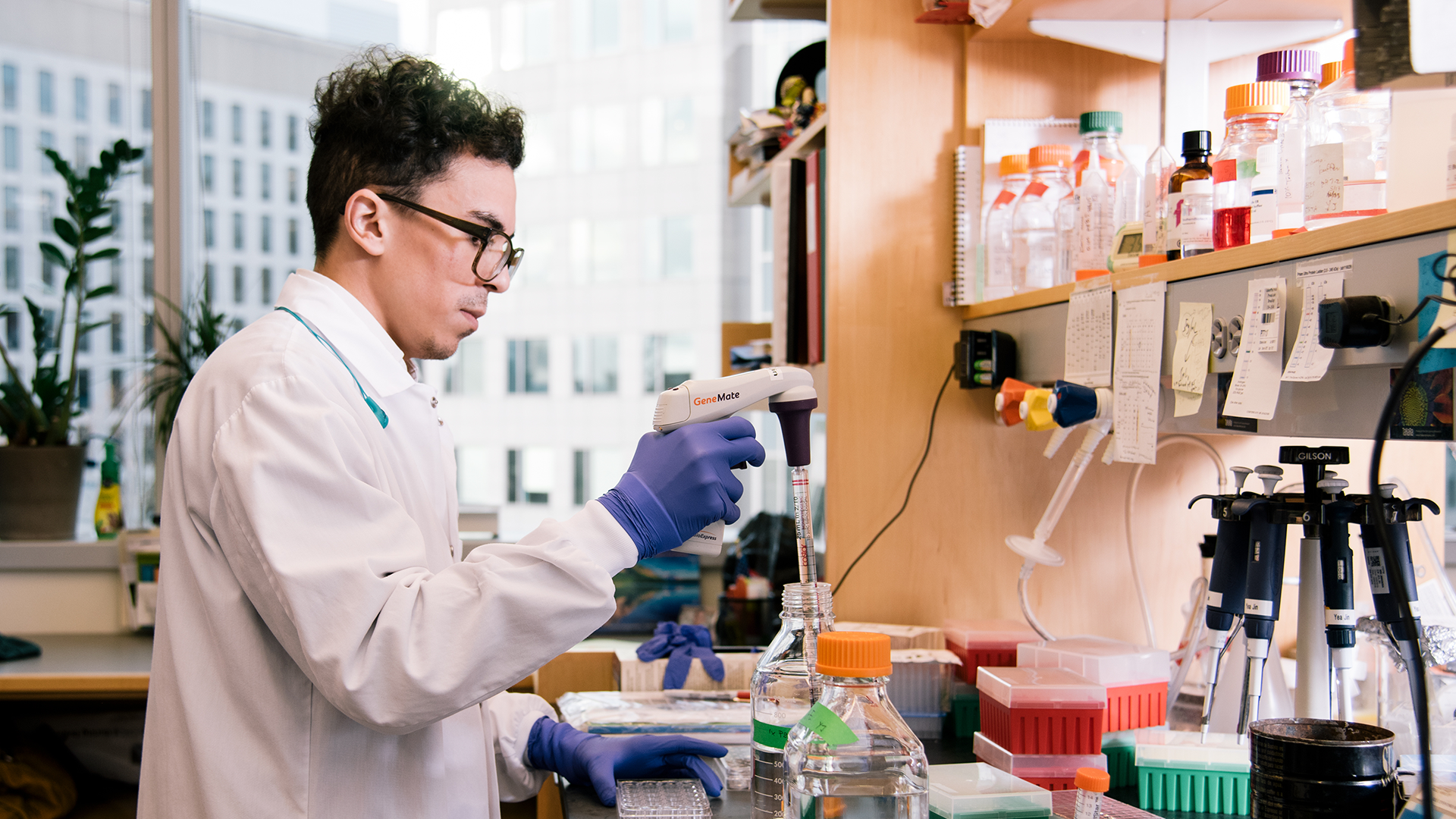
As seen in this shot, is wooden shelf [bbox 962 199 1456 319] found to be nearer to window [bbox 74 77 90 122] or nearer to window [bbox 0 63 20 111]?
window [bbox 74 77 90 122]

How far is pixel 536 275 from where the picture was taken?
3.15 metres

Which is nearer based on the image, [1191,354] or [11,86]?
[1191,354]

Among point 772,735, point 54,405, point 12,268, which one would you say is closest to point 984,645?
point 772,735

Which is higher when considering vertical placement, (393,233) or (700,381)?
(393,233)

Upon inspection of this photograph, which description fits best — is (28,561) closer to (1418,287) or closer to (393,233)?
(393,233)

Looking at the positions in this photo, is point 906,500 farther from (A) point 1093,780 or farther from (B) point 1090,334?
(A) point 1093,780

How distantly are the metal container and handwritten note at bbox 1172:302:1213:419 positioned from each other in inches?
15.5

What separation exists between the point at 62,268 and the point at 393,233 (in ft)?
7.95

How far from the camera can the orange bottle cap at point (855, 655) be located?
84 cm

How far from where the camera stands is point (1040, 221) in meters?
1.60

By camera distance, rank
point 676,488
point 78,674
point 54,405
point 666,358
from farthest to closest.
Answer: point 666,358
point 54,405
point 78,674
point 676,488

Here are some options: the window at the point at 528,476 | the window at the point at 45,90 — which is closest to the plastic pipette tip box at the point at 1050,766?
the window at the point at 528,476

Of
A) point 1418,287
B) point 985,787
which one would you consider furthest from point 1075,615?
point 1418,287

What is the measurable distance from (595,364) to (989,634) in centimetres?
193
